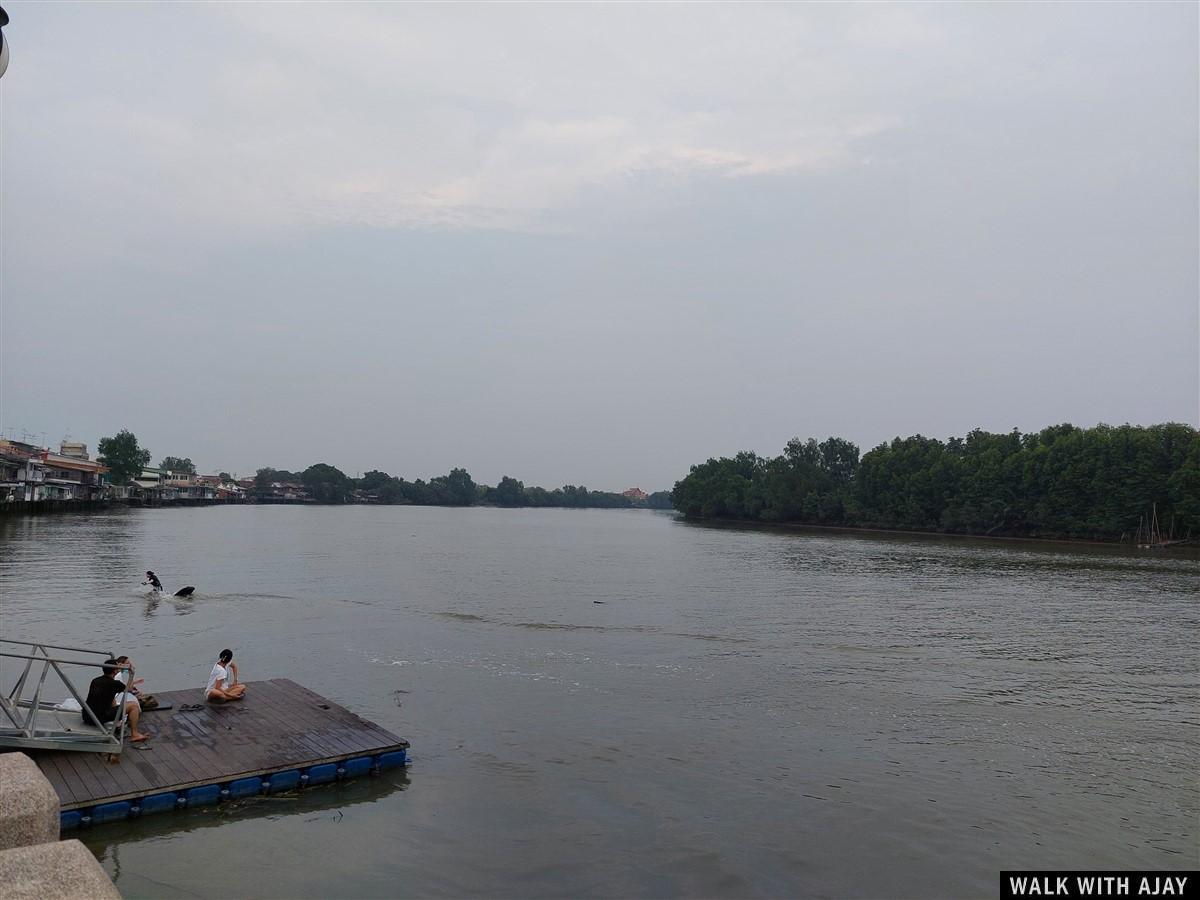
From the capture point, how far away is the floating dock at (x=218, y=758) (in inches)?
541

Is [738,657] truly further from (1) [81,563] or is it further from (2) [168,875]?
(1) [81,563]

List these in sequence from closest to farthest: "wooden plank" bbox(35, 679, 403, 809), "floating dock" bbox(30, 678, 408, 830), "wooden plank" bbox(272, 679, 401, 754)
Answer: "floating dock" bbox(30, 678, 408, 830), "wooden plank" bbox(35, 679, 403, 809), "wooden plank" bbox(272, 679, 401, 754)

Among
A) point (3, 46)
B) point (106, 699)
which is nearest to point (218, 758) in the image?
point (106, 699)

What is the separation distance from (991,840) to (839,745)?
554 centimetres

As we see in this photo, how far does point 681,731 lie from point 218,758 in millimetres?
11284

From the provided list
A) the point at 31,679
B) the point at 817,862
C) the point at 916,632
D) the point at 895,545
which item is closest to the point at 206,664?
the point at 31,679

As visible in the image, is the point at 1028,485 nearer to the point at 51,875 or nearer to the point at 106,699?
the point at 106,699

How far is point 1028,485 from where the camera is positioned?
403 feet

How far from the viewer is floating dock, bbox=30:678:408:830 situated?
541 inches

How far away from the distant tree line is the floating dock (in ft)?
380

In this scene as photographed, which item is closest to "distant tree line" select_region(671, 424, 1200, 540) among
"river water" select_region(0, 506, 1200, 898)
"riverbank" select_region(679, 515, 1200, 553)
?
"riverbank" select_region(679, 515, 1200, 553)

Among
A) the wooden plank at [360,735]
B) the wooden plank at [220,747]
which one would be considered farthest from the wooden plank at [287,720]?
the wooden plank at [360,735]

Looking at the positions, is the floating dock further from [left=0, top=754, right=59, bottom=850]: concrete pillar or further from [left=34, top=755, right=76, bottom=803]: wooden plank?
[left=0, top=754, right=59, bottom=850]: concrete pillar

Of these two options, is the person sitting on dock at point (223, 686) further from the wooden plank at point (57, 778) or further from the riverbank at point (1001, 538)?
the riverbank at point (1001, 538)
